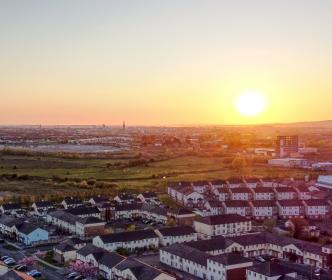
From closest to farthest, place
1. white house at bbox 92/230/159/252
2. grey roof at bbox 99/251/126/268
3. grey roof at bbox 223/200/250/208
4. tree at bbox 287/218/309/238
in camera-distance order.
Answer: grey roof at bbox 99/251/126/268, white house at bbox 92/230/159/252, tree at bbox 287/218/309/238, grey roof at bbox 223/200/250/208

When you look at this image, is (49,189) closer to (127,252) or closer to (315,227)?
(127,252)

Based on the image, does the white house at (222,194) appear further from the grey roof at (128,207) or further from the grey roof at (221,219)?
the grey roof at (221,219)

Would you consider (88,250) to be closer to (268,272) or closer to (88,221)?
(88,221)

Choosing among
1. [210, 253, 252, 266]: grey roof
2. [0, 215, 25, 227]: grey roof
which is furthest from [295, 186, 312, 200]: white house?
[0, 215, 25, 227]: grey roof

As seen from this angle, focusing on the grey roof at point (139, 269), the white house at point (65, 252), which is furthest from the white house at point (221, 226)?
the grey roof at point (139, 269)

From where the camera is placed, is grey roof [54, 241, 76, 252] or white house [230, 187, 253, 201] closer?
grey roof [54, 241, 76, 252]

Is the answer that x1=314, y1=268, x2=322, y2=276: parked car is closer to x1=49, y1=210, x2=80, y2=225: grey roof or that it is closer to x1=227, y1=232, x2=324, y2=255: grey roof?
x1=227, y1=232, x2=324, y2=255: grey roof

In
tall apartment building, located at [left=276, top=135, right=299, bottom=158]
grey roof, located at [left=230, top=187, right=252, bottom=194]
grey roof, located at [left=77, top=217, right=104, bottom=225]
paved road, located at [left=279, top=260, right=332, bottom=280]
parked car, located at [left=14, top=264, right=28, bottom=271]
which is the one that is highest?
tall apartment building, located at [left=276, top=135, right=299, bottom=158]

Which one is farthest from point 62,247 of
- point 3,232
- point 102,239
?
point 3,232
